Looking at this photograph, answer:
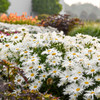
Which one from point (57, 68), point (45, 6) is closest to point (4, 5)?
point (45, 6)

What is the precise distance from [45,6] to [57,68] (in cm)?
2356

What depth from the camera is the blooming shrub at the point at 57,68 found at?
94.5 inches

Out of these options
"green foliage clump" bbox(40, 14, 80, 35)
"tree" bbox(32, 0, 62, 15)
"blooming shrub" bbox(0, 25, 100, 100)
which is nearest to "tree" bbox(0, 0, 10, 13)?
"tree" bbox(32, 0, 62, 15)

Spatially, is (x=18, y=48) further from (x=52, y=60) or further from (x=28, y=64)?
(x=52, y=60)

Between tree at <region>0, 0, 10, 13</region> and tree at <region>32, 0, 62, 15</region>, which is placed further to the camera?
tree at <region>32, 0, 62, 15</region>

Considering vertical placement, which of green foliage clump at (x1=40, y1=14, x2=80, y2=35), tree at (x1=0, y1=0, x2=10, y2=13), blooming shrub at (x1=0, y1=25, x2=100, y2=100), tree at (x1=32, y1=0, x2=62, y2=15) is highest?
tree at (x1=32, y1=0, x2=62, y2=15)

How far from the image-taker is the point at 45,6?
25516 millimetres

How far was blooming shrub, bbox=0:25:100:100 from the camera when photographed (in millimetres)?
2400

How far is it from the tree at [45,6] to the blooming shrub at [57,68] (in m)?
22.2

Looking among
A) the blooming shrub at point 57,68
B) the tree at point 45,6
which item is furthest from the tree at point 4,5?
the blooming shrub at point 57,68

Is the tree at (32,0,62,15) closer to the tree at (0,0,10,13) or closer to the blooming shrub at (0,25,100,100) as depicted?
the tree at (0,0,10,13)

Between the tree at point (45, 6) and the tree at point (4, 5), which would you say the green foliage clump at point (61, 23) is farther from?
the tree at point (45, 6)

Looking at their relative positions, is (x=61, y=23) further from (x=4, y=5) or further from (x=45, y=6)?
(x=45, y=6)

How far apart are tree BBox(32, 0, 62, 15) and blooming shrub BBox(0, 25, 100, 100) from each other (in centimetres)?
2221
